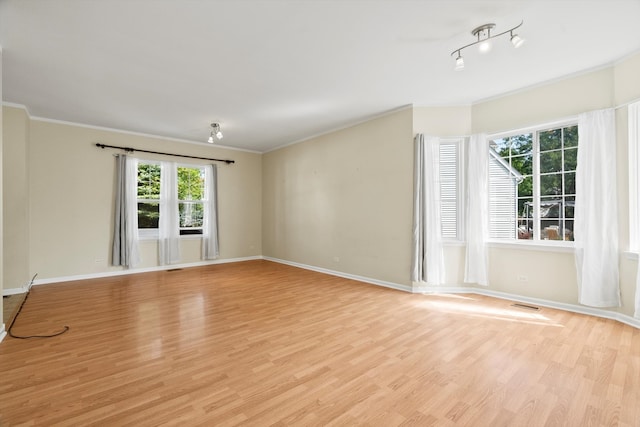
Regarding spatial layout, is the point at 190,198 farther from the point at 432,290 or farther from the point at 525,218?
the point at 525,218

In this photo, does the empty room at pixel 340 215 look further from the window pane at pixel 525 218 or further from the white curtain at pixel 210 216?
the white curtain at pixel 210 216

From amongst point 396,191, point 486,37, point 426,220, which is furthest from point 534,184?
point 486,37

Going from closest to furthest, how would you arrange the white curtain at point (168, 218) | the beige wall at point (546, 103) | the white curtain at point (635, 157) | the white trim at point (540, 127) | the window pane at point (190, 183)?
the white curtain at point (635, 157) → the beige wall at point (546, 103) → the white trim at point (540, 127) → the white curtain at point (168, 218) → the window pane at point (190, 183)

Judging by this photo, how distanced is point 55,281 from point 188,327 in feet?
13.0

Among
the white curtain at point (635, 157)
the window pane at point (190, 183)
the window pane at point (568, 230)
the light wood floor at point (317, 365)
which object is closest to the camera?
the light wood floor at point (317, 365)

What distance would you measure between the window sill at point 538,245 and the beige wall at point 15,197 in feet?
24.1

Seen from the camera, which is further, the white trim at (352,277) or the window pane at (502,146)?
the white trim at (352,277)

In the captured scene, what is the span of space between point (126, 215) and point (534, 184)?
716 centimetres

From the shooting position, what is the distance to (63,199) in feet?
17.7

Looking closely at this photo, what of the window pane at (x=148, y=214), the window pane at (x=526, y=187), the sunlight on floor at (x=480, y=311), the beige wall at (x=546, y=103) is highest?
the beige wall at (x=546, y=103)

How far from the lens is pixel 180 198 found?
22.2 ft

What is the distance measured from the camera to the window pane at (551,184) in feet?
12.8

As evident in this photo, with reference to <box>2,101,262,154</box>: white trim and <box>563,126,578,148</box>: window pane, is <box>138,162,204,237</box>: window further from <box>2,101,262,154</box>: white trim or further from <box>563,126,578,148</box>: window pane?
<box>563,126,578,148</box>: window pane

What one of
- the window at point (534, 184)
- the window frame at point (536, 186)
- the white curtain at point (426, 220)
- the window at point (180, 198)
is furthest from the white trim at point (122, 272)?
the window frame at point (536, 186)
